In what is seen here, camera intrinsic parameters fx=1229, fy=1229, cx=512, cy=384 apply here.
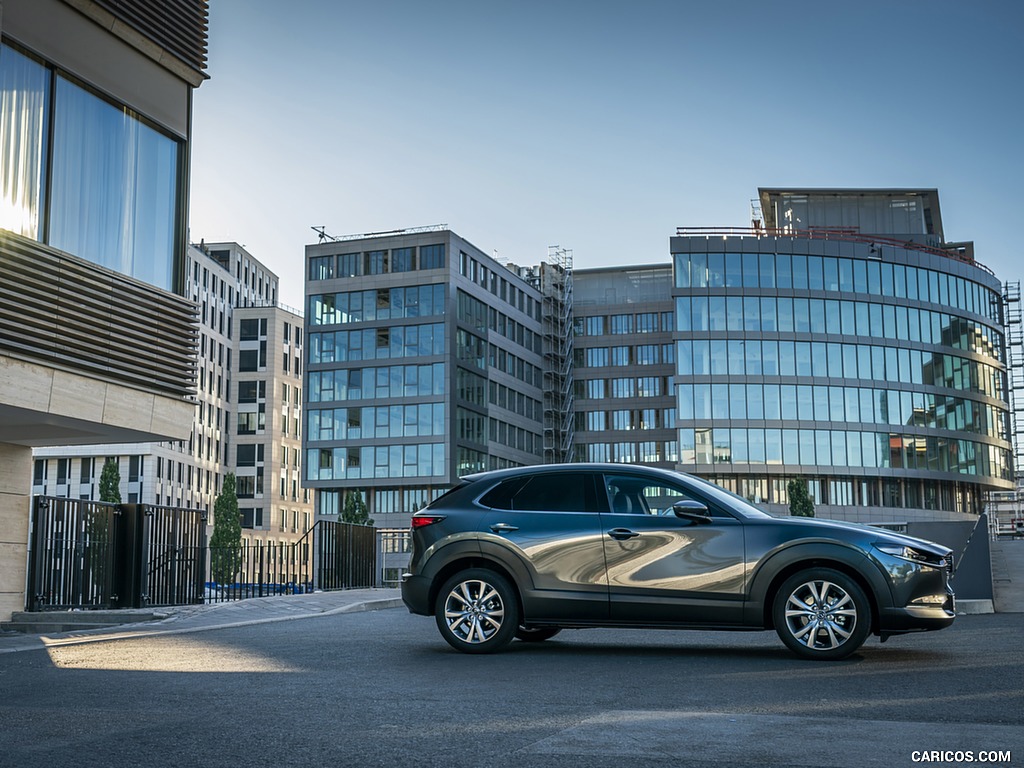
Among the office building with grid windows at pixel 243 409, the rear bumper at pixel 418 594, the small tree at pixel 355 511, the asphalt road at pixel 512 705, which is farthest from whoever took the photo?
the office building with grid windows at pixel 243 409

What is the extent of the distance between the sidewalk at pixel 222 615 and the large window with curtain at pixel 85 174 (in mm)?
4724

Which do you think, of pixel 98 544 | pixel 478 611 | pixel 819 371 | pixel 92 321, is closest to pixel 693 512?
pixel 478 611

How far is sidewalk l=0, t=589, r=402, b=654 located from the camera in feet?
42.5

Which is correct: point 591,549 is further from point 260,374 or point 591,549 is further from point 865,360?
point 260,374

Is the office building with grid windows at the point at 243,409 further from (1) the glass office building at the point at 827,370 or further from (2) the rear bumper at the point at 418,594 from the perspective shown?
(2) the rear bumper at the point at 418,594

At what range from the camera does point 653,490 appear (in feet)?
35.4

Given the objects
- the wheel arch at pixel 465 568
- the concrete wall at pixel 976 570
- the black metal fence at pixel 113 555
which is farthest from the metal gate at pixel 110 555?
the concrete wall at pixel 976 570

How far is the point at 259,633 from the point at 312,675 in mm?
4671

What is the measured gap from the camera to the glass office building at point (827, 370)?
83.9 m

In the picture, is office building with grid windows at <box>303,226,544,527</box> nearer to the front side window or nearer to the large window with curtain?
the large window with curtain

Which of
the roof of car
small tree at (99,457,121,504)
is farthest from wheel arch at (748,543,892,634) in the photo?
small tree at (99,457,121,504)

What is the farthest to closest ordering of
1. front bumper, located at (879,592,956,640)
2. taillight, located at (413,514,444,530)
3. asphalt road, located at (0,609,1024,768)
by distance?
taillight, located at (413,514,444,530)
front bumper, located at (879,592,956,640)
asphalt road, located at (0,609,1024,768)

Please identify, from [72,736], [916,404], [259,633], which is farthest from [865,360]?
[72,736]

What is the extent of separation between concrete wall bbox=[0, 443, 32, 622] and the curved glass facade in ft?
225
